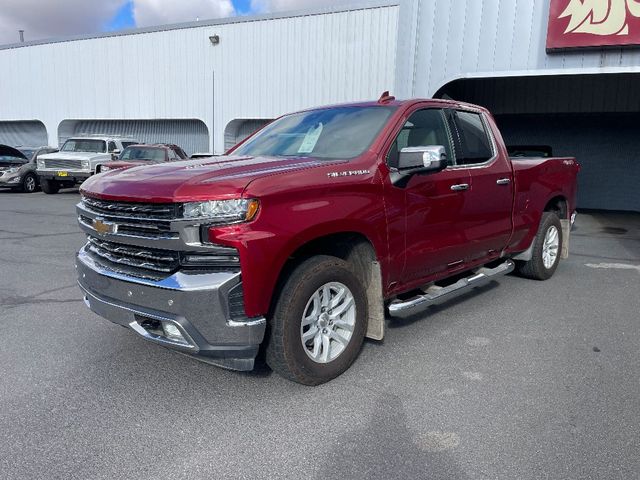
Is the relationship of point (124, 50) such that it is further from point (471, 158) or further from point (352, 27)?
point (471, 158)

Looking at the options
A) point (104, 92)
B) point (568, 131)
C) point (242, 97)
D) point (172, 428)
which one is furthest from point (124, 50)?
point (172, 428)

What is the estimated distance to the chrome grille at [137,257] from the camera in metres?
2.98

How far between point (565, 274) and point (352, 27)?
44.6ft

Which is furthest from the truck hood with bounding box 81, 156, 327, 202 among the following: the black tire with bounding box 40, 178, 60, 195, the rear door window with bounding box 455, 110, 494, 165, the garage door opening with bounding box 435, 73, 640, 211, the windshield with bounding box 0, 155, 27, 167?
the windshield with bounding box 0, 155, 27, 167

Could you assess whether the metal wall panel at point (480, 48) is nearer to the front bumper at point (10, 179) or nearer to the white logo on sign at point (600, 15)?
the white logo on sign at point (600, 15)

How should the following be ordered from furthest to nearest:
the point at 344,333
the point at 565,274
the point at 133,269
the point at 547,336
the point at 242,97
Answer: the point at 242,97 → the point at 565,274 → the point at 547,336 → the point at 344,333 → the point at 133,269

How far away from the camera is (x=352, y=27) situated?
1773 centimetres

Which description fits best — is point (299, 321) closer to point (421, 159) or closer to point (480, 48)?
point (421, 159)

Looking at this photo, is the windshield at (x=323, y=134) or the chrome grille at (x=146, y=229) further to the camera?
the windshield at (x=323, y=134)

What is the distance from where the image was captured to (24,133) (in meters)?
26.7

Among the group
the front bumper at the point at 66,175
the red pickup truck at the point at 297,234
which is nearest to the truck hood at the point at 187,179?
the red pickup truck at the point at 297,234

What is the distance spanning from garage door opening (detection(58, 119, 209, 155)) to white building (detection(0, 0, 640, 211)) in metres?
0.06

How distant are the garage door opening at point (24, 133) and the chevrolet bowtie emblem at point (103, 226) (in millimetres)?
25776

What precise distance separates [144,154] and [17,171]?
5.93m
